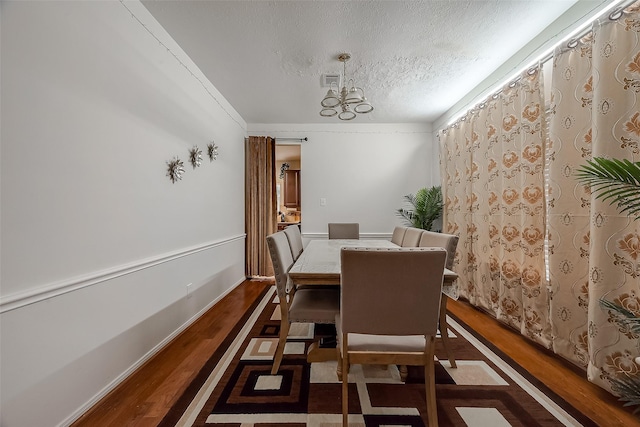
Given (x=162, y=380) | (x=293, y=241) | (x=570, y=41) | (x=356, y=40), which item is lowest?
(x=162, y=380)

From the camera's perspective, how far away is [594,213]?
1.51 m

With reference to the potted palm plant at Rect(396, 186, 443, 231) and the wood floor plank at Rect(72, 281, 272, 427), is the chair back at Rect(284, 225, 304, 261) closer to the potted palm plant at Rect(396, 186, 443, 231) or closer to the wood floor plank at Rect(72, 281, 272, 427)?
the wood floor plank at Rect(72, 281, 272, 427)

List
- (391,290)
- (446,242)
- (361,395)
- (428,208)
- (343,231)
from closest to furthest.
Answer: (391,290) → (361,395) → (446,242) → (343,231) → (428,208)

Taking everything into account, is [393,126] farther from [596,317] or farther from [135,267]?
[135,267]

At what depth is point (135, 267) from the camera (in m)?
1.69

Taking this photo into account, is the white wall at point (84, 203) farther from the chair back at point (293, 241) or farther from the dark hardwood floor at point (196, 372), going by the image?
the chair back at point (293, 241)

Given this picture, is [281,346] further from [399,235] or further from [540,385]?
[399,235]

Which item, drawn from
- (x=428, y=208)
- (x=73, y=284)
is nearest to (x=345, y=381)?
(x=73, y=284)

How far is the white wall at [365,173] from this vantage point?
430 cm

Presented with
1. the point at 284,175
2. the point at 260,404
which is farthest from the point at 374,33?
the point at 284,175

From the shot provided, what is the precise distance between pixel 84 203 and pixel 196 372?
123 cm

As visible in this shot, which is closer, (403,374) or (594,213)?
(594,213)

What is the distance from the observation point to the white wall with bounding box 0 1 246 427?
1.07m

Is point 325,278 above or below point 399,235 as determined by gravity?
below
